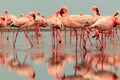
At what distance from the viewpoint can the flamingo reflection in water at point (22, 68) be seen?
401 inches

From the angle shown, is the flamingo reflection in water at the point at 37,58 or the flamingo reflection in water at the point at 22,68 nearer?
the flamingo reflection in water at the point at 22,68

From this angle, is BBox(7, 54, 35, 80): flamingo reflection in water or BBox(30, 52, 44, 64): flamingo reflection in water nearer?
BBox(7, 54, 35, 80): flamingo reflection in water

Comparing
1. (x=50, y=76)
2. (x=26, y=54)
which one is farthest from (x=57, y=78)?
(x=26, y=54)

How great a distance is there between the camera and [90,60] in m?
12.6

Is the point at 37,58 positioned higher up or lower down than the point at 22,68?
higher up

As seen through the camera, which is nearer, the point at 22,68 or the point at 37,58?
the point at 22,68

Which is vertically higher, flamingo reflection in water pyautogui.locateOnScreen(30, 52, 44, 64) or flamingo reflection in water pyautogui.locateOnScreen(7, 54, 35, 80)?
flamingo reflection in water pyautogui.locateOnScreen(30, 52, 44, 64)

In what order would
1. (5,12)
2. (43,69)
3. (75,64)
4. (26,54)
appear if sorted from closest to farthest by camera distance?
(43,69) < (75,64) < (26,54) < (5,12)

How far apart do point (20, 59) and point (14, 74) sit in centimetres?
309

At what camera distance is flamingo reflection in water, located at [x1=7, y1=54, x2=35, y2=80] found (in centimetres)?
1018

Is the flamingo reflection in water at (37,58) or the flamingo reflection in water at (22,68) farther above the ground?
the flamingo reflection in water at (37,58)

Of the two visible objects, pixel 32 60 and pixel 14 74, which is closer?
pixel 14 74

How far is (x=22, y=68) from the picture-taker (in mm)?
11133

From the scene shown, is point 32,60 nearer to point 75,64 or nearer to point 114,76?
point 75,64
